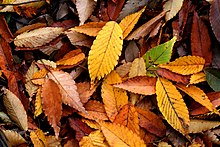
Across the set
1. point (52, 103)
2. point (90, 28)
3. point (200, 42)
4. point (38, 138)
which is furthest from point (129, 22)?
point (38, 138)

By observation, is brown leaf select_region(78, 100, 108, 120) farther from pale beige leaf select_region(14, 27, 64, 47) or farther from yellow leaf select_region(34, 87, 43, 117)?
pale beige leaf select_region(14, 27, 64, 47)

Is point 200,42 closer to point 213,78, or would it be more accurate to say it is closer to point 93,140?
point 213,78

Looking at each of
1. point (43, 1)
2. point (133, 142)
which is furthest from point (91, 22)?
point (133, 142)

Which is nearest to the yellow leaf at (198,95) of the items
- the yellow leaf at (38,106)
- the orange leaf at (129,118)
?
the orange leaf at (129,118)

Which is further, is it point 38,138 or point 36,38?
point 36,38

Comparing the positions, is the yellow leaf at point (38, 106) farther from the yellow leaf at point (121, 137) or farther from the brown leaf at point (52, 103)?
the yellow leaf at point (121, 137)
